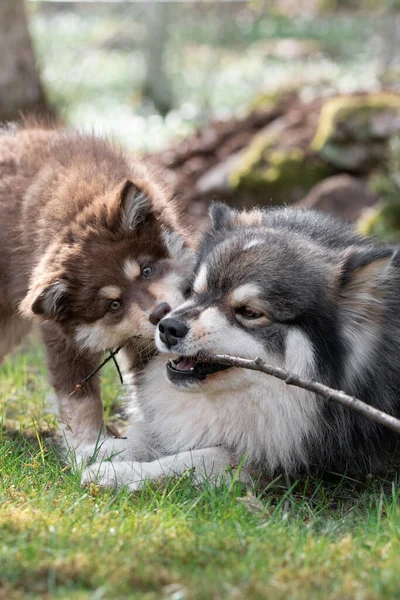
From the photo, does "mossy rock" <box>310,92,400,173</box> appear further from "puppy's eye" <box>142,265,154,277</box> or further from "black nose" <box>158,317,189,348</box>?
"black nose" <box>158,317,189,348</box>

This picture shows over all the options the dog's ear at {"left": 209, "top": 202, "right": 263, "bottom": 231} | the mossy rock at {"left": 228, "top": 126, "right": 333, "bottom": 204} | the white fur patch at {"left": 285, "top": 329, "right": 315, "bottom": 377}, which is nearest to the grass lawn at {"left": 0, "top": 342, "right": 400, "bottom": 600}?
the white fur patch at {"left": 285, "top": 329, "right": 315, "bottom": 377}

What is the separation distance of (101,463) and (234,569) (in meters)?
1.30

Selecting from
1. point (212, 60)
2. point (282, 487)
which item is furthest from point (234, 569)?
point (212, 60)

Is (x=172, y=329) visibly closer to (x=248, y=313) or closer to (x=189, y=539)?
(x=248, y=313)

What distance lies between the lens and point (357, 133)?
9609 millimetres

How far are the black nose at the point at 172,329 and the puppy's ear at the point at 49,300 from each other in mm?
702

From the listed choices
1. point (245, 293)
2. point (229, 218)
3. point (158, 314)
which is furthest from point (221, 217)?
point (245, 293)

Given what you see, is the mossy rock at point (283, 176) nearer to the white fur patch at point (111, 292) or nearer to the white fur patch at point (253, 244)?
the white fur patch at point (111, 292)

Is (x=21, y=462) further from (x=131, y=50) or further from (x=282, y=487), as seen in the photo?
(x=131, y=50)

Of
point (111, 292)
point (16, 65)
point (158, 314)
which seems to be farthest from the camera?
point (16, 65)

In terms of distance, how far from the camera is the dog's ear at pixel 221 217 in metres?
4.36

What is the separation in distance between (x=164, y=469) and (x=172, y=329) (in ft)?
2.32

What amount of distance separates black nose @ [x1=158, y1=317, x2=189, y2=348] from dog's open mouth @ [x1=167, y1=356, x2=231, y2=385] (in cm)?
15

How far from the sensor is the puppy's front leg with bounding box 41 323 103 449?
4.43 m
